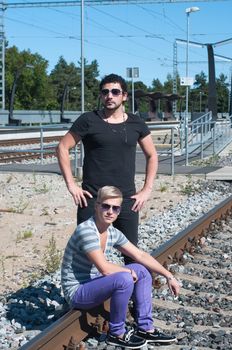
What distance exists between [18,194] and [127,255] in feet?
32.0

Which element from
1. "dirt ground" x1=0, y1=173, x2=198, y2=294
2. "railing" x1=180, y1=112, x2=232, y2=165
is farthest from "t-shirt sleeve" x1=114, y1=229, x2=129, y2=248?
"railing" x1=180, y1=112, x2=232, y2=165

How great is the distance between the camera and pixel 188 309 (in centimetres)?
573

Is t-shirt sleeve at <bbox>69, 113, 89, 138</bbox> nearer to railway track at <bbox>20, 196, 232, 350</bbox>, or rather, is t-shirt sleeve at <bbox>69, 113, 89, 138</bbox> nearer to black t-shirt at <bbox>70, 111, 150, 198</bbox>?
black t-shirt at <bbox>70, 111, 150, 198</bbox>

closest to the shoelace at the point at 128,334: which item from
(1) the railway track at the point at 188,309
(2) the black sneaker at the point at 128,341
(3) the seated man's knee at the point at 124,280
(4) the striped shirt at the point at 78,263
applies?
(2) the black sneaker at the point at 128,341

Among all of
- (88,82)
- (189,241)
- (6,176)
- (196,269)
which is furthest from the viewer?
(88,82)

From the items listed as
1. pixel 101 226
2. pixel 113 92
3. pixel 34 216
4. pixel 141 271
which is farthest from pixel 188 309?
pixel 34 216

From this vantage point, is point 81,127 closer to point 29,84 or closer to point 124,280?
point 124,280

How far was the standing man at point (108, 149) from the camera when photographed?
194 inches

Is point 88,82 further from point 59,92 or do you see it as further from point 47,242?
point 47,242

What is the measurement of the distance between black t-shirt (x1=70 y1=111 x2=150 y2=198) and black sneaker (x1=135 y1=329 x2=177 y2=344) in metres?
1.02

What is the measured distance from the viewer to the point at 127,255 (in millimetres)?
5105

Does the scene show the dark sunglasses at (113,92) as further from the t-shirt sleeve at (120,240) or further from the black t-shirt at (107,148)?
the t-shirt sleeve at (120,240)

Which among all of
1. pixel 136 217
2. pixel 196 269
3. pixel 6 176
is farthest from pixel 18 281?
pixel 6 176

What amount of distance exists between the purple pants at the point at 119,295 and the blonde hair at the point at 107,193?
0.53m
